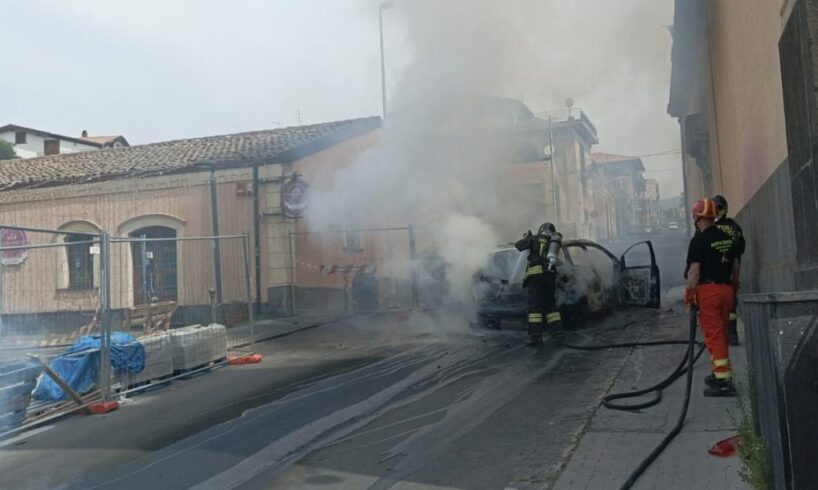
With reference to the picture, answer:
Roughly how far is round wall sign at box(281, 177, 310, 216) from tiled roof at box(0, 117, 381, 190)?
678 mm

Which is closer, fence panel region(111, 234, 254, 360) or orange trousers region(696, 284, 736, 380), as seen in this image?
orange trousers region(696, 284, 736, 380)

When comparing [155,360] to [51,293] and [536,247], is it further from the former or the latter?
[536,247]

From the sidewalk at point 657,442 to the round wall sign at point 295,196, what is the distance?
10751mm

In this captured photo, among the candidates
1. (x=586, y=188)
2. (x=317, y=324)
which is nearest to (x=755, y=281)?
(x=317, y=324)

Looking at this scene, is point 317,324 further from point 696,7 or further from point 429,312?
point 696,7

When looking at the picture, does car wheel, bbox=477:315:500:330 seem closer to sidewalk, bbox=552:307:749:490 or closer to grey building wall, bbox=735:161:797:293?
grey building wall, bbox=735:161:797:293

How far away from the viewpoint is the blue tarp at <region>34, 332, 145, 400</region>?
6.79 meters

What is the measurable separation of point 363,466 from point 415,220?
31.5 feet

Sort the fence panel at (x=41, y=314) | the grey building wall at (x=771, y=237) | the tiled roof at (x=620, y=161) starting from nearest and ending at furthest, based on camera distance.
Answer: the grey building wall at (x=771, y=237) → the fence panel at (x=41, y=314) → the tiled roof at (x=620, y=161)

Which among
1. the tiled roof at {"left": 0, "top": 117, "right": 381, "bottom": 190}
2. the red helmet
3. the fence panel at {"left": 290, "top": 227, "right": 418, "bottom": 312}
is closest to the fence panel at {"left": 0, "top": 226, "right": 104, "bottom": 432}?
the red helmet

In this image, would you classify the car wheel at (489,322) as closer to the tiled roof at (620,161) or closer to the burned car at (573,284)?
the burned car at (573,284)

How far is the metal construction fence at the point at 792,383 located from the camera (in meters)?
2.41

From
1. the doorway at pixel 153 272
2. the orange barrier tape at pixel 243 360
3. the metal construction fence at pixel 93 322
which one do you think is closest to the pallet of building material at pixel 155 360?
the metal construction fence at pixel 93 322

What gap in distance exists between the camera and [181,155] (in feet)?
62.4
